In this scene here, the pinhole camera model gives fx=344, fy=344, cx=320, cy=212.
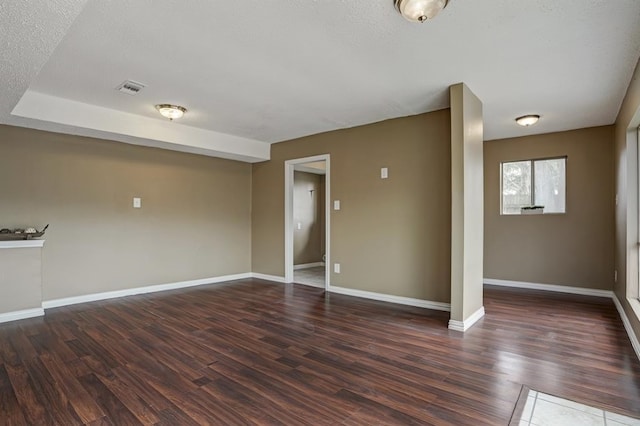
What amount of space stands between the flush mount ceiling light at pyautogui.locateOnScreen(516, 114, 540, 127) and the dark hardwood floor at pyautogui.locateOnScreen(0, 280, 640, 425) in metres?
2.35

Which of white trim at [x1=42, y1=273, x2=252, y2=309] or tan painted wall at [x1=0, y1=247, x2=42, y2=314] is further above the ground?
tan painted wall at [x1=0, y1=247, x2=42, y2=314]

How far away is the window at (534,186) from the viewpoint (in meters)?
5.25

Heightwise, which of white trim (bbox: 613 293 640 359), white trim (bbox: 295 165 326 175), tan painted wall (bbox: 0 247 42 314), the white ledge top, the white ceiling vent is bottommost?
white trim (bbox: 613 293 640 359)

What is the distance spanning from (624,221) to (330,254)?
3.47 meters

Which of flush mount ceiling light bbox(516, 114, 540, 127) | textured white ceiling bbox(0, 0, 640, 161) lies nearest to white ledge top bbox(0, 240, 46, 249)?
textured white ceiling bbox(0, 0, 640, 161)

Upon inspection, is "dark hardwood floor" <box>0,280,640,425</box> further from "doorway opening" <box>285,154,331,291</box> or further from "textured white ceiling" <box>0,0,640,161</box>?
"doorway opening" <box>285,154,331,291</box>

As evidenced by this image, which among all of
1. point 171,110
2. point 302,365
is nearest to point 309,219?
point 171,110

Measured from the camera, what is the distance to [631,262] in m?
3.46

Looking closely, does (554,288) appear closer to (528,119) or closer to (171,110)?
(528,119)

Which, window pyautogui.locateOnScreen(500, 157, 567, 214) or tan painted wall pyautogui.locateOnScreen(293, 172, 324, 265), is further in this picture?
tan painted wall pyautogui.locateOnScreen(293, 172, 324, 265)

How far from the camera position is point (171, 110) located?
13.0ft

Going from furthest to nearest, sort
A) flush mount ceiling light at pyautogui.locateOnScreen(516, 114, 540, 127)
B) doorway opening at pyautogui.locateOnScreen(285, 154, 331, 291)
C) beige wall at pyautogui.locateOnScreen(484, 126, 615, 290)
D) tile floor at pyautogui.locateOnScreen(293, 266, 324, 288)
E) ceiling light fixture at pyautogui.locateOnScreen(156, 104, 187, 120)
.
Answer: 1. doorway opening at pyautogui.locateOnScreen(285, 154, 331, 291)
2. tile floor at pyautogui.locateOnScreen(293, 266, 324, 288)
3. beige wall at pyautogui.locateOnScreen(484, 126, 615, 290)
4. flush mount ceiling light at pyautogui.locateOnScreen(516, 114, 540, 127)
5. ceiling light fixture at pyautogui.locateOnScreen(156, 104, 187, 120)

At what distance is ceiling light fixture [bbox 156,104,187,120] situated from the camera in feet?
12.8

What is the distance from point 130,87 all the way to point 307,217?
202 inches
